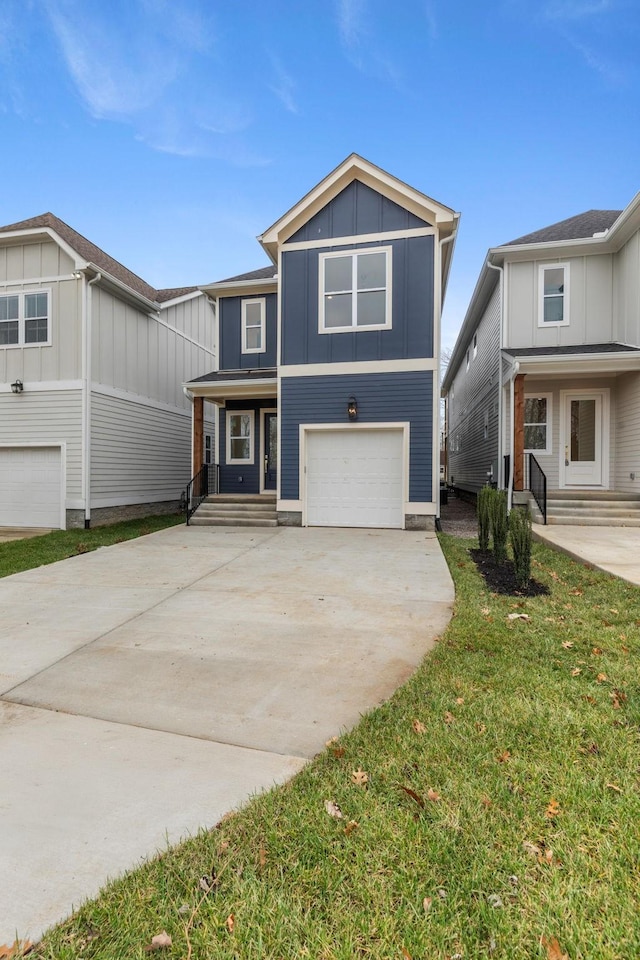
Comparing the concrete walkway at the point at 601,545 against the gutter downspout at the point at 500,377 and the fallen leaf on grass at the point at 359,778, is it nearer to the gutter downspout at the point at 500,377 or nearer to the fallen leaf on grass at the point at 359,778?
the gutter downspout at the point at 500,377

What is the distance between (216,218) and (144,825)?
944 inches

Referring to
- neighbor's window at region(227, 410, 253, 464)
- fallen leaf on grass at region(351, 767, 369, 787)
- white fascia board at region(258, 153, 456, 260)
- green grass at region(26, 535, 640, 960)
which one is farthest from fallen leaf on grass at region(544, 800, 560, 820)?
neighbor's window at region(227, 410, 253, 464)

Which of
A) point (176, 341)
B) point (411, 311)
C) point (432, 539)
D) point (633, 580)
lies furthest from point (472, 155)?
point (633, 580)

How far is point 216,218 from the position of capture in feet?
70.2

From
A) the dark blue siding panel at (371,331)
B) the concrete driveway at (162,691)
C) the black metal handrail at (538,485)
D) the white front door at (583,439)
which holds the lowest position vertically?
the concrete driveway at (162,691)

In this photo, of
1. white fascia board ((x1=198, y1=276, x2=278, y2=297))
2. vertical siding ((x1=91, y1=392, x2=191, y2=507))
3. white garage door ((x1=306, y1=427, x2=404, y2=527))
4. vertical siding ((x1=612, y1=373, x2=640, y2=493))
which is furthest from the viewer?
white fascia board ((x1=198, y1=276, x2=278, y2=297))

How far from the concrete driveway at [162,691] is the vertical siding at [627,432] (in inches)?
258

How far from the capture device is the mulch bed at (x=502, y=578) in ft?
17.4

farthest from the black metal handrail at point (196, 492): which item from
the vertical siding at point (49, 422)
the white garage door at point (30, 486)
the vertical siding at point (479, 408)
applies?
the vertical siding at point (479, 408)

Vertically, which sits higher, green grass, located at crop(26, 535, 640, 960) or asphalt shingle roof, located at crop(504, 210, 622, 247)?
asphalt shingle roof, located at crop(504, 210, 622, 247)

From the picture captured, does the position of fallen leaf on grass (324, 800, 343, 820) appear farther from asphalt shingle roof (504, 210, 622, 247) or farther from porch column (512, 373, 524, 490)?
asphalt shingle roof (504, 210, 622, 247)

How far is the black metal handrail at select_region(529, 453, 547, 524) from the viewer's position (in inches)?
→ 384

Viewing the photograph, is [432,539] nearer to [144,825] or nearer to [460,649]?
[460,649]

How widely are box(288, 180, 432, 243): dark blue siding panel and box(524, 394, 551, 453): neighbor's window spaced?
→ 509 cm
